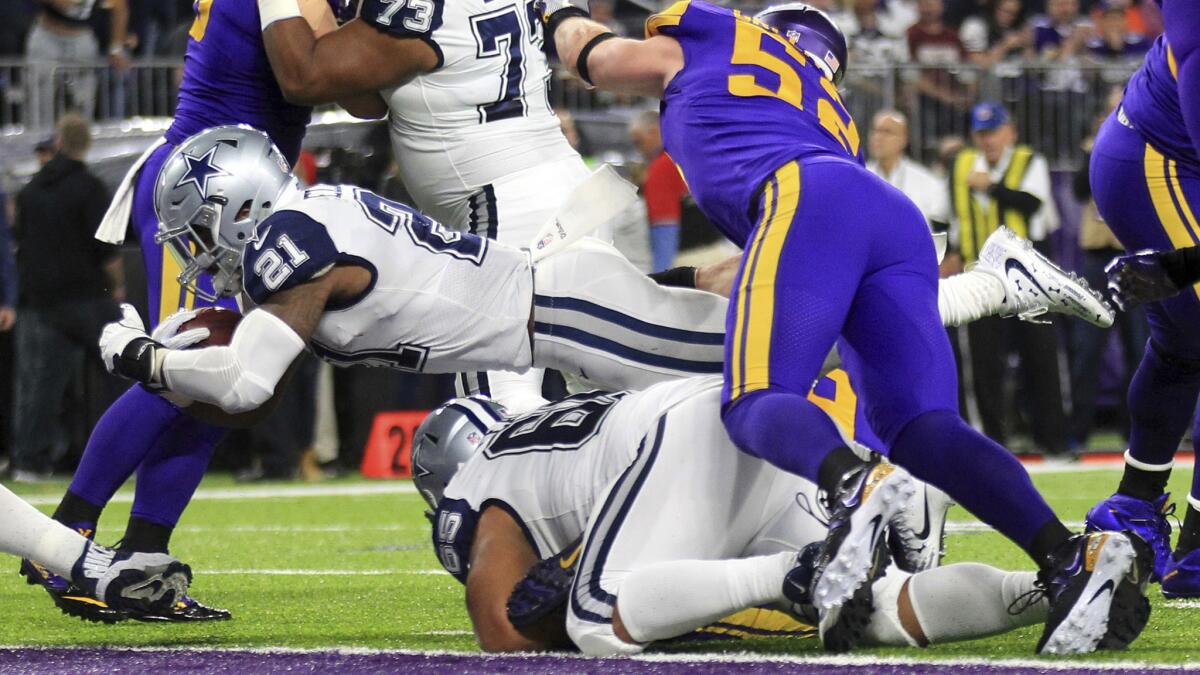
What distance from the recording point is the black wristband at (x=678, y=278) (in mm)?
4098

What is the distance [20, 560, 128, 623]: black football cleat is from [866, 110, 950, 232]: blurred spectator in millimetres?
5882

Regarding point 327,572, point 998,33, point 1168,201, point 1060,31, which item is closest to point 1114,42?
point 1060,31

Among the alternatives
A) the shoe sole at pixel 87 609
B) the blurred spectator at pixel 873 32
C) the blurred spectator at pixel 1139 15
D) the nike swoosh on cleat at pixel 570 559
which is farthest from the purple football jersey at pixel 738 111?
the blurred spectator at pixel 1139 15

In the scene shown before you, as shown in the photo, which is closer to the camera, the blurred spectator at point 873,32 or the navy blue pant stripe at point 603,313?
the navy blue pant stripe at point 603,313

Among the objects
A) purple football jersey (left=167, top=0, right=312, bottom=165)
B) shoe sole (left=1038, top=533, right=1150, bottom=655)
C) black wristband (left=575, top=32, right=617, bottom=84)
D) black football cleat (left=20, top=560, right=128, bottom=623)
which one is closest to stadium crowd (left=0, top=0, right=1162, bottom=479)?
purple football jersey (left=167, top=0, right=312, bottom=165)

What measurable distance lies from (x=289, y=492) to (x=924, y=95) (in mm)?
4837

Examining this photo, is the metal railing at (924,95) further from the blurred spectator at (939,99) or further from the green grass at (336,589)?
the green grass at (336,589)

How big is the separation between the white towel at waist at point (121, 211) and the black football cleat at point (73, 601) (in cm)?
89

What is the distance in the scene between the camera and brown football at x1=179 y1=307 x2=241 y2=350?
370cm

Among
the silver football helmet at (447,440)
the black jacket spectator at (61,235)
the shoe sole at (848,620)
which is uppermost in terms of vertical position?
the shoe sole at (848,620)

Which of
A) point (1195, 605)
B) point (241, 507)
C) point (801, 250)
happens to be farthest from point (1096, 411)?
point (801, 250)

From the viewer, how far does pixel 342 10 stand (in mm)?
4875

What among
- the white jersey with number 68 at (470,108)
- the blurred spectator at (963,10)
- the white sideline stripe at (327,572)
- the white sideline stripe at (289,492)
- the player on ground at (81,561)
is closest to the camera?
the player on ground at (81,561)

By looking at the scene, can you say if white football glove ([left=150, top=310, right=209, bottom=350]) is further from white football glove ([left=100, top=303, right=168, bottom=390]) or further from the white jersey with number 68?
the white jersey with number 68
